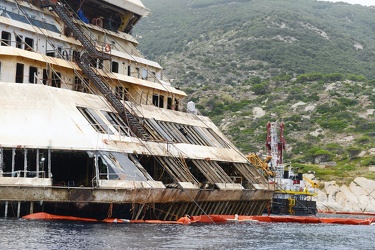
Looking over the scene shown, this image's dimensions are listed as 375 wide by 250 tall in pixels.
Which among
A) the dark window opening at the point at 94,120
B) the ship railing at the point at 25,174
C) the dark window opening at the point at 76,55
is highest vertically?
the dark window opening at the point at 76,55

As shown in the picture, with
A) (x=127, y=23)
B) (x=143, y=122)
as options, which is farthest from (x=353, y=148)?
(x=143, y=122)

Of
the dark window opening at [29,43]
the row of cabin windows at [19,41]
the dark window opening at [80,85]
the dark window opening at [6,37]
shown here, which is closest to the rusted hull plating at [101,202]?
the dark window opening at [80,85]

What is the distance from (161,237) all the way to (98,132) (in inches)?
436

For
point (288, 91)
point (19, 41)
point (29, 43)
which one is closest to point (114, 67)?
point (29, 43)

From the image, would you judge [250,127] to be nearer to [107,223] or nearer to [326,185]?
[326,185]

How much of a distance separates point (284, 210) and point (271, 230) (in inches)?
1682

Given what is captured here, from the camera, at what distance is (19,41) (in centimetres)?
5369

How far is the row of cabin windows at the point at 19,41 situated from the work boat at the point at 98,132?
0.07m

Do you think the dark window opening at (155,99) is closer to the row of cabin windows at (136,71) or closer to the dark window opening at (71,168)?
the row of cabin windows at (136,71)

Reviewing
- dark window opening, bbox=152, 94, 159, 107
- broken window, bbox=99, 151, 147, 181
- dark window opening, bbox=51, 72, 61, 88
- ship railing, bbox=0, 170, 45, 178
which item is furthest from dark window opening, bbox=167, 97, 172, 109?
ship railing, bbox=0, 170, 45, 178

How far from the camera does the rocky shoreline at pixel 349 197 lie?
10150 cm

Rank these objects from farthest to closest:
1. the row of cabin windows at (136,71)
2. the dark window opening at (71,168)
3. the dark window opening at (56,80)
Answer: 1. the row of cabin windows at (136,71)
2. the dark window opening at (56,80)
3. the dark window opening at (71,168)

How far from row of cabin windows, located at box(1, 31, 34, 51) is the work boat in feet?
0.24

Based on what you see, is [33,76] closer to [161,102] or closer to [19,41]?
[19,41]
